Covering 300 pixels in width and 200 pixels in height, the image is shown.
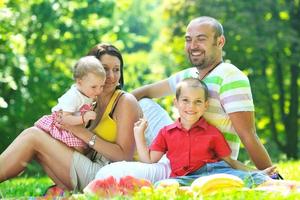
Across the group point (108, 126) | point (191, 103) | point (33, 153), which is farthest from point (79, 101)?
point (191, 103)

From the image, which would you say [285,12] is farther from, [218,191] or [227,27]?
[218,191]

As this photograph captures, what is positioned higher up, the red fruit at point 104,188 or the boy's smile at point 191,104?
the boy's smile at point 191,104

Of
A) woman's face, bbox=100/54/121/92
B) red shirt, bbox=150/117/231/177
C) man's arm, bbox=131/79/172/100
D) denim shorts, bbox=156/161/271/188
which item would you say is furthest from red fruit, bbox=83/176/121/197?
man's arm, bbox=131/79/172/100

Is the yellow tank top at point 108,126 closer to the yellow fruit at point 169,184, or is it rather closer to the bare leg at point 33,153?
the bare leg at point 33,153

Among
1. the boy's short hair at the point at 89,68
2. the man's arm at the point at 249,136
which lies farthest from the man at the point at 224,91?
the boy's short hair at the point at 89,68

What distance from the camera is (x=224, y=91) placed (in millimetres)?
5363

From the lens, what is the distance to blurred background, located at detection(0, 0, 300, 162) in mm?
15578

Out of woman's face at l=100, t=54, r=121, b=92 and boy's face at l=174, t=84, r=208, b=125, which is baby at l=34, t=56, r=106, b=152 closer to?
woman's face at l=100, t=54, r=121, b=92

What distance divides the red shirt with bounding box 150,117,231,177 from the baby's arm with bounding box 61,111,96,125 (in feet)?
1.99

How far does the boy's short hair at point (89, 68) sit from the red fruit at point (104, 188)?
0.98 m

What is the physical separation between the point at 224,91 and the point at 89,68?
1.05 m

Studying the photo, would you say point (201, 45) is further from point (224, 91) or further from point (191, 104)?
point (191, 104)

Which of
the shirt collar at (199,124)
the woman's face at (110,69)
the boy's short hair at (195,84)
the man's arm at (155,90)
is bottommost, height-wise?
the shirt collar at (199,124)

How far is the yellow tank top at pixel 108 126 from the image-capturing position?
574 centimetres
